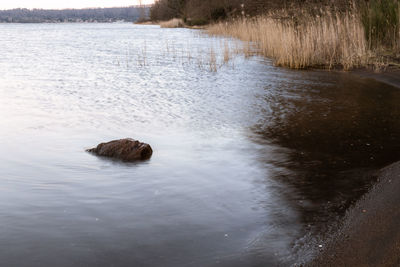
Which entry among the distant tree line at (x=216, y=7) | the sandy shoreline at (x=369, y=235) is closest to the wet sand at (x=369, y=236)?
the sandy shoreline at (x=369, y=235)

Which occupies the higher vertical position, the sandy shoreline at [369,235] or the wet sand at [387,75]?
the wet sand at [387,75]

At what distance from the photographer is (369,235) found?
11.2ft

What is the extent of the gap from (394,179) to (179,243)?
2.29m

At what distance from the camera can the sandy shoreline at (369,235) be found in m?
3.11

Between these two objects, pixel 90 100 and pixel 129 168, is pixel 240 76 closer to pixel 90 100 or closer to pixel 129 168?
pixel 90 100

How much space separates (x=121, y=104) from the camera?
32.8ft

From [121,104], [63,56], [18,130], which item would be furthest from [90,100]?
[63,56]

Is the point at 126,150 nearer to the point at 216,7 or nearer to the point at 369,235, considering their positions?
the point at 369,235

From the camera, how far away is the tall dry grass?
13242 millimetres

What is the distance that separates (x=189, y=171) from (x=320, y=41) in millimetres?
9939

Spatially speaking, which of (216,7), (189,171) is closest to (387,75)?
(189,171)

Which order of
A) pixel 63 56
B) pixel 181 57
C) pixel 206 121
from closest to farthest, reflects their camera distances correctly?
1. pixel 206 121
2. pixel 181 57
3. pixel 63 56

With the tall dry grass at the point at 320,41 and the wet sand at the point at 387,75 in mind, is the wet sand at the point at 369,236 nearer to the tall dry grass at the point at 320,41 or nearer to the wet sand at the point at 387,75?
A: the wet sand at the point at 387,75

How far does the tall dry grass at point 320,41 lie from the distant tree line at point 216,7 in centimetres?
105
